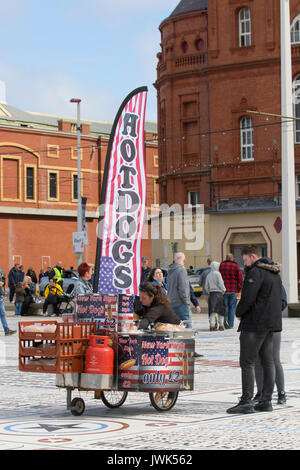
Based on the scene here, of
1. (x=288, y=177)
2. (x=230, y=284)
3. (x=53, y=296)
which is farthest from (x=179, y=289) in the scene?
(x=53, y=296)

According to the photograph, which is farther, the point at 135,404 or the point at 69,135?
the point at 69,135

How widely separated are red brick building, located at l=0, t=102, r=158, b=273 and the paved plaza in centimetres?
5032

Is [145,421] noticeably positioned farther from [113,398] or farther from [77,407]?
[113,398]

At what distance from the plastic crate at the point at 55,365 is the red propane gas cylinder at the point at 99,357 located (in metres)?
0.12

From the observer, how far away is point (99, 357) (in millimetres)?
10945

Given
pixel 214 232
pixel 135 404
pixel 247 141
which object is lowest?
pixel 135 404

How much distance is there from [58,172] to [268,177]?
2119cm

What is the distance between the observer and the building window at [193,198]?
55938 millimetres

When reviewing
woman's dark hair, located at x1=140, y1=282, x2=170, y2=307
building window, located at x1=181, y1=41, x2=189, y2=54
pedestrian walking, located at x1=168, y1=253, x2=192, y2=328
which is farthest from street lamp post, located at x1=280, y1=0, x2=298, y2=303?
building window, located at x1=181, y1=41, x2=189, y2=54

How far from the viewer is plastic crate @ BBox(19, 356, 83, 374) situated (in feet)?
35.7

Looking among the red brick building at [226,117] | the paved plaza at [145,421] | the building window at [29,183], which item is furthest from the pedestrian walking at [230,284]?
the building window at [29,183]
